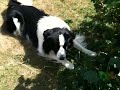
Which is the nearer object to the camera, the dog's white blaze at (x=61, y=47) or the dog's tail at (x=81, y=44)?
the dog's white blaze at (x=61, y=47)

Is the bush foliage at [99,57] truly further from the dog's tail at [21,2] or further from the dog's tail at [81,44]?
the dog's tail at [21,2]

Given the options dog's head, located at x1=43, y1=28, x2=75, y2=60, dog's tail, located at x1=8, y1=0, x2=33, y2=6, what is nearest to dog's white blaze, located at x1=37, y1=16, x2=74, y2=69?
dog's head, located at x1=43, y1=28, x2=75, y2=60

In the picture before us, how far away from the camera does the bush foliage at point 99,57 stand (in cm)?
397

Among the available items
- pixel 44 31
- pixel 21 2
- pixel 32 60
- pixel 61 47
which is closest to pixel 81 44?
pixel 61 47

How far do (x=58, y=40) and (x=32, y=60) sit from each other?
2.37 ft

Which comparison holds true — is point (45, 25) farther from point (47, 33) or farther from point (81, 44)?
point (81, 44)

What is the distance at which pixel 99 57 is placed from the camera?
4.94 metres

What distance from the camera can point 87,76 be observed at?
3.82 meters

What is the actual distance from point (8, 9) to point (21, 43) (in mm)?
850

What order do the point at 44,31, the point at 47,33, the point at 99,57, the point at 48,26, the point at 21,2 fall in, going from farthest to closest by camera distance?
the point at 21,2
the point at 48,26
the point at 44,31
the point at 47,33
the point at 99,57

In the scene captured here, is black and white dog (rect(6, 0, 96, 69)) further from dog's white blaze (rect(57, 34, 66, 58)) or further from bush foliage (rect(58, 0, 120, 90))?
bush foliage (rect(58, 0, 120, 90))

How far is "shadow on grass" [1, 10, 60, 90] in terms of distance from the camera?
16.4 feet

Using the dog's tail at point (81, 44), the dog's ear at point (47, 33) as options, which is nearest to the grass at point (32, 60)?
the dog's tail at point (81, 44)

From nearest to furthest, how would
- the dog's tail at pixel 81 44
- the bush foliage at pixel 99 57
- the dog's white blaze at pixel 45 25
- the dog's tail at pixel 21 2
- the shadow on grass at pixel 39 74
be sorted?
1. the bush foliage at pixel 99 57
2. the shadow on grass at pixel 39 74
3. the dog's tail at pixel 81 44
4. the dog's white blaze at pixel 45 25
5. the dog's tail at pixel 21 2
